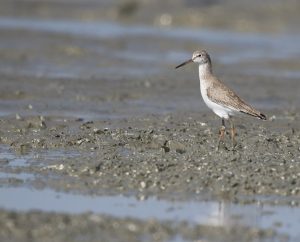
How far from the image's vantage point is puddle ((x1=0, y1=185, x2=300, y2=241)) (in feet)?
30.8

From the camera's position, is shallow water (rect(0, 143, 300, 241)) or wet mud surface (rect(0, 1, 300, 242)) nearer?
wet mud surface (rect(0, 1, 300, 242))

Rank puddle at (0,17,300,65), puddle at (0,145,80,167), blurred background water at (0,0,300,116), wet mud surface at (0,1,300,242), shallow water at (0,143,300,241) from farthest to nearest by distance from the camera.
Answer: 1. puddle at (0,17,300,65)
2. blurred background water at (0,0,300,116)
3. puddle at (0,145,80,167)
4. shallow water at (0,143,300,241)
5. wet mud surface at (0,1,300,242)

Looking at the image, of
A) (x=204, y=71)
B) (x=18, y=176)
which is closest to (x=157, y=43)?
(x=204, y=71)

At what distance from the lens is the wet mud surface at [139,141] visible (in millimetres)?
9258

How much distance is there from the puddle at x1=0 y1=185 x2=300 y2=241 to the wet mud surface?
21 mm

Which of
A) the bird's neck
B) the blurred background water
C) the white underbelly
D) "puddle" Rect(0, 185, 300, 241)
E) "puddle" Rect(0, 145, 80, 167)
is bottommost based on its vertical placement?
"puddle" Rect(0, 185, 300, 241)

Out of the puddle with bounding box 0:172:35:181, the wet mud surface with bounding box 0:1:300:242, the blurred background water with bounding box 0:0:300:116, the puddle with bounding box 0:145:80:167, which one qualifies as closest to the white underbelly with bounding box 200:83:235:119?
the wet mud surface with bounding box 0:1:300:242

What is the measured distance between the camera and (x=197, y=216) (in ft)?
31.3

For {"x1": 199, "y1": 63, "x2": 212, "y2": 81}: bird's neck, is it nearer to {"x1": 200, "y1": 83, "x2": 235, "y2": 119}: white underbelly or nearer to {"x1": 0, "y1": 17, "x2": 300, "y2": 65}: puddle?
{"x1": 200, "y1": 83, "x2": 235, "y2": 119}: white underbelly

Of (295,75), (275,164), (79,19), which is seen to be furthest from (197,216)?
(79,19)

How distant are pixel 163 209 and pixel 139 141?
11.2 ft

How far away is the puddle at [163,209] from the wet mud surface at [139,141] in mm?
21

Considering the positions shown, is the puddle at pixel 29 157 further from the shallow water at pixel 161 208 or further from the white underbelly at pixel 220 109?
the white underbelly at pixel 220 109

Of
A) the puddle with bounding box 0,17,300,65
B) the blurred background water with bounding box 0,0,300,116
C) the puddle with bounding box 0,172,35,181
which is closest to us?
the puddle with bounding box 0,172,35,181
